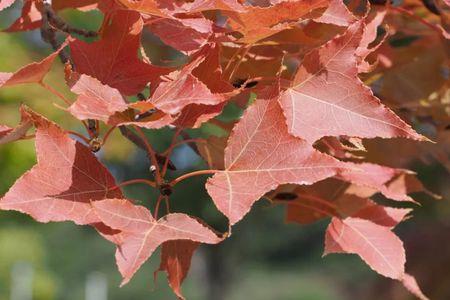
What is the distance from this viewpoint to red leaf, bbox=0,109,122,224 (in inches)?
21.5

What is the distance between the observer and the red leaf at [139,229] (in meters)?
0.52

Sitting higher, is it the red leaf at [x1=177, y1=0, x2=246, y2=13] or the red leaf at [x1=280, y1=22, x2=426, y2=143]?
the red leaf at [x1=177, y1=0, x2=246, y2=13]

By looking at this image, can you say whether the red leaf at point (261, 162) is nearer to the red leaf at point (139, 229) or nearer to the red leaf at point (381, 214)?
the red leaf at point (139, 229)

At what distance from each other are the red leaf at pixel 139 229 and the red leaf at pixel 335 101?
0.10 meters

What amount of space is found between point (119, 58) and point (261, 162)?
13 centimetres

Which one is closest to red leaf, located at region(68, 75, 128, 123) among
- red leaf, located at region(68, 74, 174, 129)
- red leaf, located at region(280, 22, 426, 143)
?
red leaf, located at region(68, 74, 174, 129)

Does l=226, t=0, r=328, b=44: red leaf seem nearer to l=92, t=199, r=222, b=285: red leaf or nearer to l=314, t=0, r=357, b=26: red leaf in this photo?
l=314, t=0, r=357, b=26: red leaf

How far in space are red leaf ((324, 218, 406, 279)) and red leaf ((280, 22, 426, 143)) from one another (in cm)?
16

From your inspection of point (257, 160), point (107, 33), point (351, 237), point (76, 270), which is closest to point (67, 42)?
point (107, 33)

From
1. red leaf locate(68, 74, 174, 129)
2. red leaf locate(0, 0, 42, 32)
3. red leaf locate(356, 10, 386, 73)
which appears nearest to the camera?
red leaf locate(68, 74, 174, 129)

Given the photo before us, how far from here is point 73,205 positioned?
0.55 meters

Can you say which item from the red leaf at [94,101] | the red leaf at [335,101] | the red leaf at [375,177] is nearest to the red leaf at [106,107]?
the red leaf at [94,101]

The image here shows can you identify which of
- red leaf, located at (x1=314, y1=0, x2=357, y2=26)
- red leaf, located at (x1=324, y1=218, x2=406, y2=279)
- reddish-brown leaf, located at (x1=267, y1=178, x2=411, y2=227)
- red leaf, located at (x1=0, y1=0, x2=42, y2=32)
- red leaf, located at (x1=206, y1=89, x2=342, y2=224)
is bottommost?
reddish-brown leaf, located at (x1=267, y1=178, x2=411, y2=227)

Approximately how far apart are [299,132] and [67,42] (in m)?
0.18
